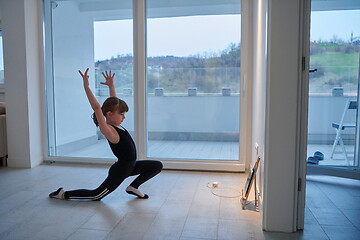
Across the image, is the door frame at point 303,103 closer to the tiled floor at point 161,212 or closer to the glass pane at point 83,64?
the tiled floor at point 161,212

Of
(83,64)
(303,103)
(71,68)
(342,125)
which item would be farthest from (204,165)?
(71,68)

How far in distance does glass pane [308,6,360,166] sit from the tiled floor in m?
0.43

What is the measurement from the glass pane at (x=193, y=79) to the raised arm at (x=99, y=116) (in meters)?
1.31

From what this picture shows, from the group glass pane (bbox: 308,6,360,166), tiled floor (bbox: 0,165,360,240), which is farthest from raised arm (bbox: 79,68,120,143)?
glass pane (bbox: 308,6,360,166)

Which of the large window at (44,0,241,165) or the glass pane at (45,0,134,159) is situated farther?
the glass pane at (45,0,134,159)

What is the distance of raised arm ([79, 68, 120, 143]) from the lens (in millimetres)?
2277

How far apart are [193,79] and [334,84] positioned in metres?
1.59

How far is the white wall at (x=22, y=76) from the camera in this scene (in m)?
3.61

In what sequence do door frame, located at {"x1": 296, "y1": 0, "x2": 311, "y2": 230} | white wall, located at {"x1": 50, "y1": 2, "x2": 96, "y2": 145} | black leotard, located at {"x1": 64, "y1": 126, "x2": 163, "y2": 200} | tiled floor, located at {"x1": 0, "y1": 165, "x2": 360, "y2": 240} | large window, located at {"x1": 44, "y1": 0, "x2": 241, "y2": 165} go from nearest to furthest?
door frame, located at {"x1": 296, "y1": 0, "x2": 311, "y2": 230} → tiled floor, located at {"x1": 0, "y1": 165, "x2": 360, "y2": 240} → black leotard, located at {"x1": 64, "y1": 126, "x2": 163, "y2": 200} → large window, located at {"x1": 44, "y1": 0, "x2": 241, "y2": 165} → white wall, located at {"x1": 50, "y1": 2, "x2": 96, "y2": 145}

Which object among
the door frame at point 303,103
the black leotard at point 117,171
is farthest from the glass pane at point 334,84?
the black leotard at point 117,171

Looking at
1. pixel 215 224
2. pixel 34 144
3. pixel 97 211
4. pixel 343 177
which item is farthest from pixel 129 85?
pixel 343 177

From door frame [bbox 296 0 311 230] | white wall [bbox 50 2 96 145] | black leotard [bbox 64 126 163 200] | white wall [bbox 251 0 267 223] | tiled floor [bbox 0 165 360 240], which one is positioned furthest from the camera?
white wall [bbox 50 2 96 145]

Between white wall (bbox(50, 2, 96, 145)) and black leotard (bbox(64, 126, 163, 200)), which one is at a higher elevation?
white wall (bbox(50, 2, 96, 145))

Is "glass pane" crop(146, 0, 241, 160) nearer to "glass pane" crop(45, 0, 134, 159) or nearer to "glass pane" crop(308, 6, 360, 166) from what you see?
"glass pane" crop(45, 0, 134, 159)
